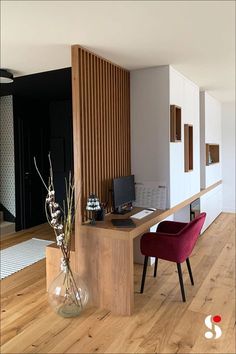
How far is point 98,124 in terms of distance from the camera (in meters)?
3.18

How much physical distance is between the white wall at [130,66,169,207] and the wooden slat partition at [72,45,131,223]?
88mm

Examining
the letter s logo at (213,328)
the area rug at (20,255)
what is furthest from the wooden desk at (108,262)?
the area rug at (20,255)

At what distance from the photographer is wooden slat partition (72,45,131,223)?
290 centimetres

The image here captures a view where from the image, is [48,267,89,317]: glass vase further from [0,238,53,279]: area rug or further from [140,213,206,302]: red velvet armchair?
[0,238,53,279]: area rug

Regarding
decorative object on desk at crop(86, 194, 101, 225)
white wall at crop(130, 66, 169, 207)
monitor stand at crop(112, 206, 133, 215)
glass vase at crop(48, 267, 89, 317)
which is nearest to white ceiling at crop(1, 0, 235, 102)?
white wall at crop(130, 66, 169, 207)

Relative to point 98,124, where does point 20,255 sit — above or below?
below

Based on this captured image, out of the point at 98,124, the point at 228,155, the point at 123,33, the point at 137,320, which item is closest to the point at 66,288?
the point at 137,320

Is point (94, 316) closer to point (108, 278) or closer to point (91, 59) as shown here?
point (108, 278)

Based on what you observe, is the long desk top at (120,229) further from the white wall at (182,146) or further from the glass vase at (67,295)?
the white wall at (182,146)

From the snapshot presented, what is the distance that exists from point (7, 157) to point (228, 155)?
4518 millimetres

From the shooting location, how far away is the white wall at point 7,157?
5651 millimetres

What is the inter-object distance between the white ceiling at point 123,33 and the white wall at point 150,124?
207mm

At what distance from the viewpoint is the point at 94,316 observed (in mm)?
2662

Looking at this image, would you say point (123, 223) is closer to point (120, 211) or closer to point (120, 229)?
point (120, 229)
